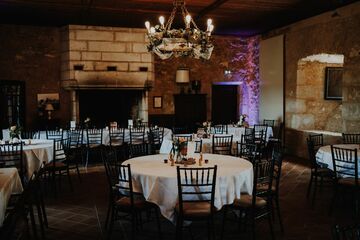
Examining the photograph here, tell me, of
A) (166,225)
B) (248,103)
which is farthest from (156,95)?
(166,225)

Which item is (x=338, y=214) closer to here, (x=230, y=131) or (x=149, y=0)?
(x=230, y=131)

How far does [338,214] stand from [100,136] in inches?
211

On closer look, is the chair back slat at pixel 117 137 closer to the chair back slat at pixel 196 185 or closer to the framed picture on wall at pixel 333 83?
the chair back slat at pixel 196 185

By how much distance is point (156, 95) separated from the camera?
12.1 meters

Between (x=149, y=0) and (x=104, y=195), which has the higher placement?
(x=149, y=0)

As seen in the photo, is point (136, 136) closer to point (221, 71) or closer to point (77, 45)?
point (77, 45)

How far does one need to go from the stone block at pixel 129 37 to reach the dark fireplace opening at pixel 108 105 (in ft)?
4.83

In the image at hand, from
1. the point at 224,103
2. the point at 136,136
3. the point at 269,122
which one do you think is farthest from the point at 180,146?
the point at 224,103

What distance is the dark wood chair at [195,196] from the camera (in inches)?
150

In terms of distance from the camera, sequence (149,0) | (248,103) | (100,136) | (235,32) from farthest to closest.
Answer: (248,103)
(235,32)
(100,136)
(149,0)

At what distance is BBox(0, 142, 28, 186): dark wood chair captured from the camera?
5.31 meters

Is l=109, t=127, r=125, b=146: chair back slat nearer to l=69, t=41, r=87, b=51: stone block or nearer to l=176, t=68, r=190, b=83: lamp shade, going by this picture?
l=69, t=41, r=87, b=51: stone block

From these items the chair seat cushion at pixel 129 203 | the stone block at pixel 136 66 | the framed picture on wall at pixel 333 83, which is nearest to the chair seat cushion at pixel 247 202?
the chair seat cushion at pixel 129 203

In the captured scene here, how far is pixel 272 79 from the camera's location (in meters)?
11.3
